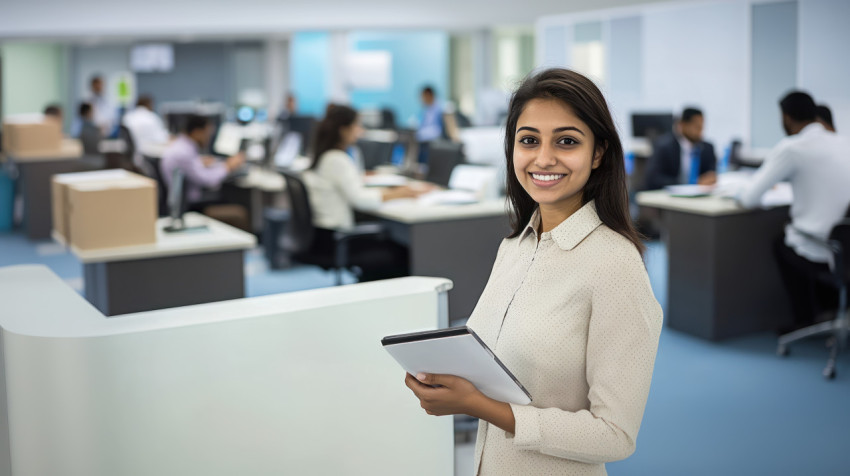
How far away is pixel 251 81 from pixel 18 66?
4877 mm

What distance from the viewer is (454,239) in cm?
521

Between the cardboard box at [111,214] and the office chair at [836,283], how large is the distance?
338 cm

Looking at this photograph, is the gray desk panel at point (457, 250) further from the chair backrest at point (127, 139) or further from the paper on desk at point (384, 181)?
the chair backrest at point (127, 139)

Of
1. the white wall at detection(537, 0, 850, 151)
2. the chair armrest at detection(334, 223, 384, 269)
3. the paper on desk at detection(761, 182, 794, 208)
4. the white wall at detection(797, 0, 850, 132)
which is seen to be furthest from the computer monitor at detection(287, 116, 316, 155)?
the paper on desk at detection(761, 182, 794, 208)

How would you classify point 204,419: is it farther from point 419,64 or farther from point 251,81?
point 251,81

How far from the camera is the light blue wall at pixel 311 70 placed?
16281 mm

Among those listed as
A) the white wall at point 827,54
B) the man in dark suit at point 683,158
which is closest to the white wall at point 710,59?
the white wall at point 827,54

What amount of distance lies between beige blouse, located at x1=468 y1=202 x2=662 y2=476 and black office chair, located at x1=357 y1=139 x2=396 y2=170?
20.7 feet

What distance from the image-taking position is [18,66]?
17672 mm

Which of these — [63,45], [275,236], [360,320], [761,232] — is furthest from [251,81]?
[360,320]

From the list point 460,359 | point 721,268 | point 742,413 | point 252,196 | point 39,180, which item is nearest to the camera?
point 460,359

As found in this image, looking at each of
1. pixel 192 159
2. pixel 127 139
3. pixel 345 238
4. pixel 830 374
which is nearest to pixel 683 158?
pixel 830 374

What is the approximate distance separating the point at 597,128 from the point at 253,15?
11.6m

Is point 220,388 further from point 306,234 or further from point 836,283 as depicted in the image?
point 836,283
